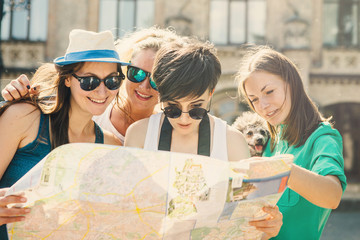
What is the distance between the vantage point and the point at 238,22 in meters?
13.9

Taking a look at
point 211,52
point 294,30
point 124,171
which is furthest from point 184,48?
point 294,30

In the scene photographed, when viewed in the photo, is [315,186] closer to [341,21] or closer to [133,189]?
[133,189]

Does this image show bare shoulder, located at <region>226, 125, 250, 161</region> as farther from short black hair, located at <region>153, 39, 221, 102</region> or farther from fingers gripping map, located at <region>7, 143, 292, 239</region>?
fingers gripping map, located at <region>7, 143, 292, 239</region>

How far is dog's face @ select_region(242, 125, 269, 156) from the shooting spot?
9.05ft

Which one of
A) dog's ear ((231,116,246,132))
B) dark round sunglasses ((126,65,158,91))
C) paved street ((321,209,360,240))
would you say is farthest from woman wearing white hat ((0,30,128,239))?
paved street ((321,209,360,240))

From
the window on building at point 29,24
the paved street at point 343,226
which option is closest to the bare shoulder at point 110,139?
the paved street at point 343,226

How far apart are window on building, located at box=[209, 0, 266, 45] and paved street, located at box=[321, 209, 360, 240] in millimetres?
6144

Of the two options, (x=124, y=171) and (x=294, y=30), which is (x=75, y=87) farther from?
(x=294, y=30)

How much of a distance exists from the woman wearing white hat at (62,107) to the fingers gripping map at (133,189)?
577 millimetres

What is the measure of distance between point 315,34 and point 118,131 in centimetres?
1213

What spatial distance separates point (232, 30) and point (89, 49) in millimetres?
12068

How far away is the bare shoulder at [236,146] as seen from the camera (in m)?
2.14

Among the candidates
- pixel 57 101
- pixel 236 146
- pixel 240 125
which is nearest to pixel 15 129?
pixel 57 101

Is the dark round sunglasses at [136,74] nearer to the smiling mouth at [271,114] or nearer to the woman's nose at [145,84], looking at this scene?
the woman's nose at [145,84]
